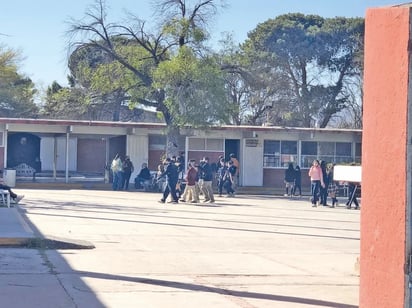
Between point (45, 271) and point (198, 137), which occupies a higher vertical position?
point (198, 137)

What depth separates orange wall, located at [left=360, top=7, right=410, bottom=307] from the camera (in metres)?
3.78

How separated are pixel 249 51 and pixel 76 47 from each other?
972 inches

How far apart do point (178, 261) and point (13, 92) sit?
→ 52.2 m

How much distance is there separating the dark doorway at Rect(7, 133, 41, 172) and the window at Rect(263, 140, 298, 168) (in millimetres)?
14628

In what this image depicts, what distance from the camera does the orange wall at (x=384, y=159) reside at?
12.4ft

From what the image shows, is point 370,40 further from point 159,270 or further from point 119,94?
point 119,94

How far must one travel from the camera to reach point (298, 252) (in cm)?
1462

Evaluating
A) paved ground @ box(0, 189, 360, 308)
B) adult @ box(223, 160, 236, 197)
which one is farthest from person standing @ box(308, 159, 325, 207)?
paved ground @ box(0, 189, 360, 308)

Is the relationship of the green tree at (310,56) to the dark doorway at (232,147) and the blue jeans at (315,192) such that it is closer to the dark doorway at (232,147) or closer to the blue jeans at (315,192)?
the dark doorway at (232,147)

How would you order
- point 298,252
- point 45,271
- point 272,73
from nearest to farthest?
point 45,271 → point 298,252 → point 272,73

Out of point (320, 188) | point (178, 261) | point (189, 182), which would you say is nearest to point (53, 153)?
point (189, 182)

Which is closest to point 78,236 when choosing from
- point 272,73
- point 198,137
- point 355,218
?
point 355,218

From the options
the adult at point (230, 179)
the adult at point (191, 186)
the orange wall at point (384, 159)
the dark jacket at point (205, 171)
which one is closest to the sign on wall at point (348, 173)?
the orange wall at point (384, 159)

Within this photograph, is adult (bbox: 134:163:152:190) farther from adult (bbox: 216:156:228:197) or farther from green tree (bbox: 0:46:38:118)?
green tree (bbox: 0:46:38:118)
